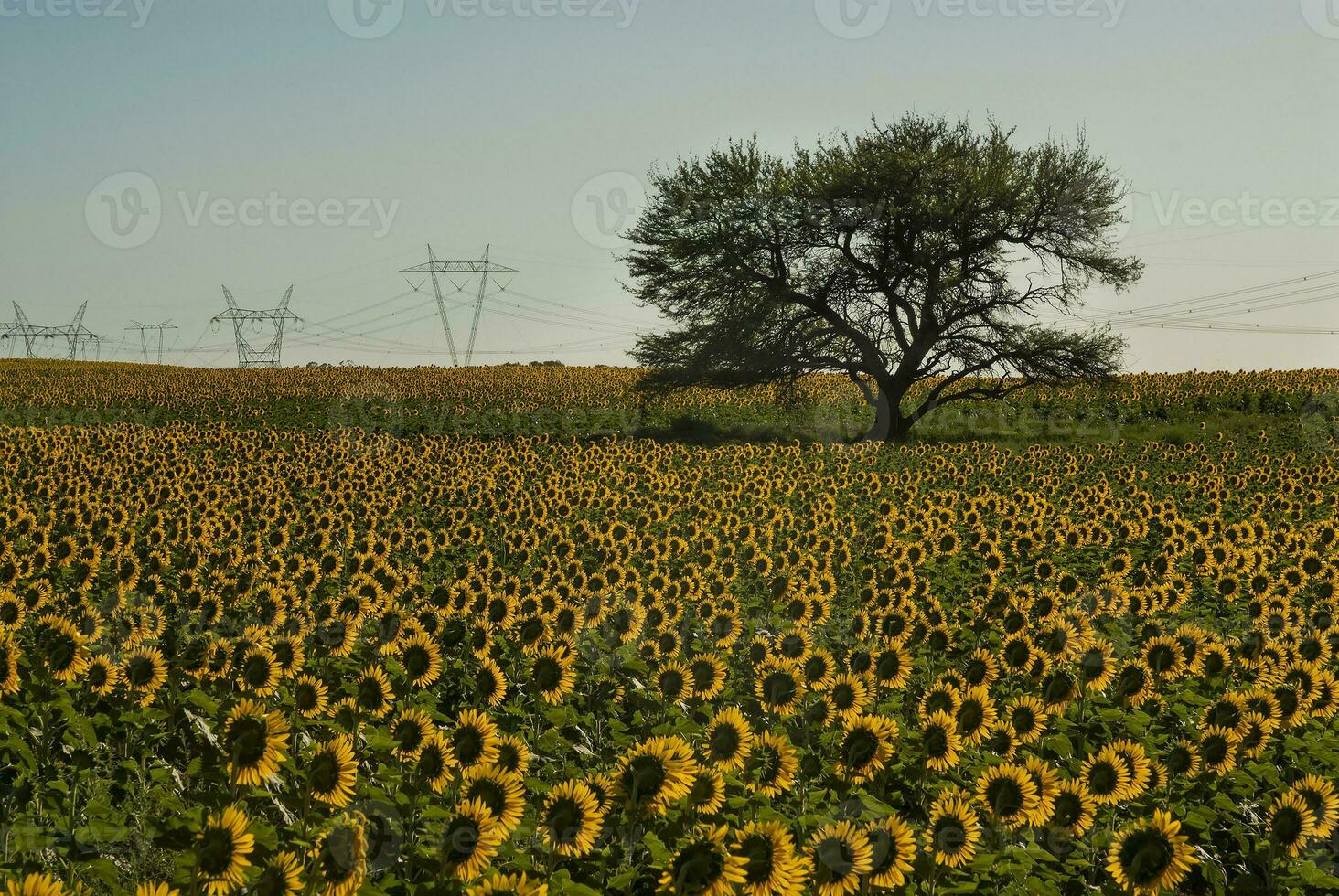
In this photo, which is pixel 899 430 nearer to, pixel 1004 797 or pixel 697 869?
pixel 1004 797

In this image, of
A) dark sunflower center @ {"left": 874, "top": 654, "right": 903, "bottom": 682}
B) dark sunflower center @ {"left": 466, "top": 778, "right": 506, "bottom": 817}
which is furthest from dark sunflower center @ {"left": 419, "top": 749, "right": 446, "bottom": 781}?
dark sunflower center @ {"left": 874, "top": 654, "right": 903, "bottom": 682}

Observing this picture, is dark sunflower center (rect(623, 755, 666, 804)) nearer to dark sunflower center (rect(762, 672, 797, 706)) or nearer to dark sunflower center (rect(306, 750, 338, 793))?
dark sunflower center (rect(306, 750, 338, 793))

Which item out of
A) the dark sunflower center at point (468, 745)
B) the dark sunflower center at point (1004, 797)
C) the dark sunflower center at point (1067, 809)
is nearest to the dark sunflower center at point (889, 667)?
the dark sunflower center at point (1067, 809)

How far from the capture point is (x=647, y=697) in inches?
278

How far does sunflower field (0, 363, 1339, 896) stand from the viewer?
451 centimetres

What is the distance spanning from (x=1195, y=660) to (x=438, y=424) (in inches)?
1007

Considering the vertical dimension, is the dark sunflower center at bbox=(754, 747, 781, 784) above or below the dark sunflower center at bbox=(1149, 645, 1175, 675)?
below

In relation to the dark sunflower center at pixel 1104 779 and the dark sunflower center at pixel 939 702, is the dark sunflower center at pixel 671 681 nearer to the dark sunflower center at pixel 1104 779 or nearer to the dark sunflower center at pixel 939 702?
the dark sunflower center at pixel 939 702

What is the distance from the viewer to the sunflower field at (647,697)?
178 inches

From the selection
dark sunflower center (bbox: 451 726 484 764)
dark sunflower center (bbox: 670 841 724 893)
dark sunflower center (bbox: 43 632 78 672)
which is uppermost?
dark sunflower center (bbox: 43 632 78 672)

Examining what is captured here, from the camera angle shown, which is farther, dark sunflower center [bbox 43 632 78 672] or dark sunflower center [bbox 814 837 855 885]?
dark sunflower center [bbox 43 632 78 672]

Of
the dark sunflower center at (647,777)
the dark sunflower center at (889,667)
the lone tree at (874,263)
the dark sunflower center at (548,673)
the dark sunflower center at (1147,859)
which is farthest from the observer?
the lone tree at (874,263)

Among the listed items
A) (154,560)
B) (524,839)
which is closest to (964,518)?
(154,560)

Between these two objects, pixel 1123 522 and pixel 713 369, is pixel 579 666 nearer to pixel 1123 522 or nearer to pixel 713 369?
pixel 1123 522
